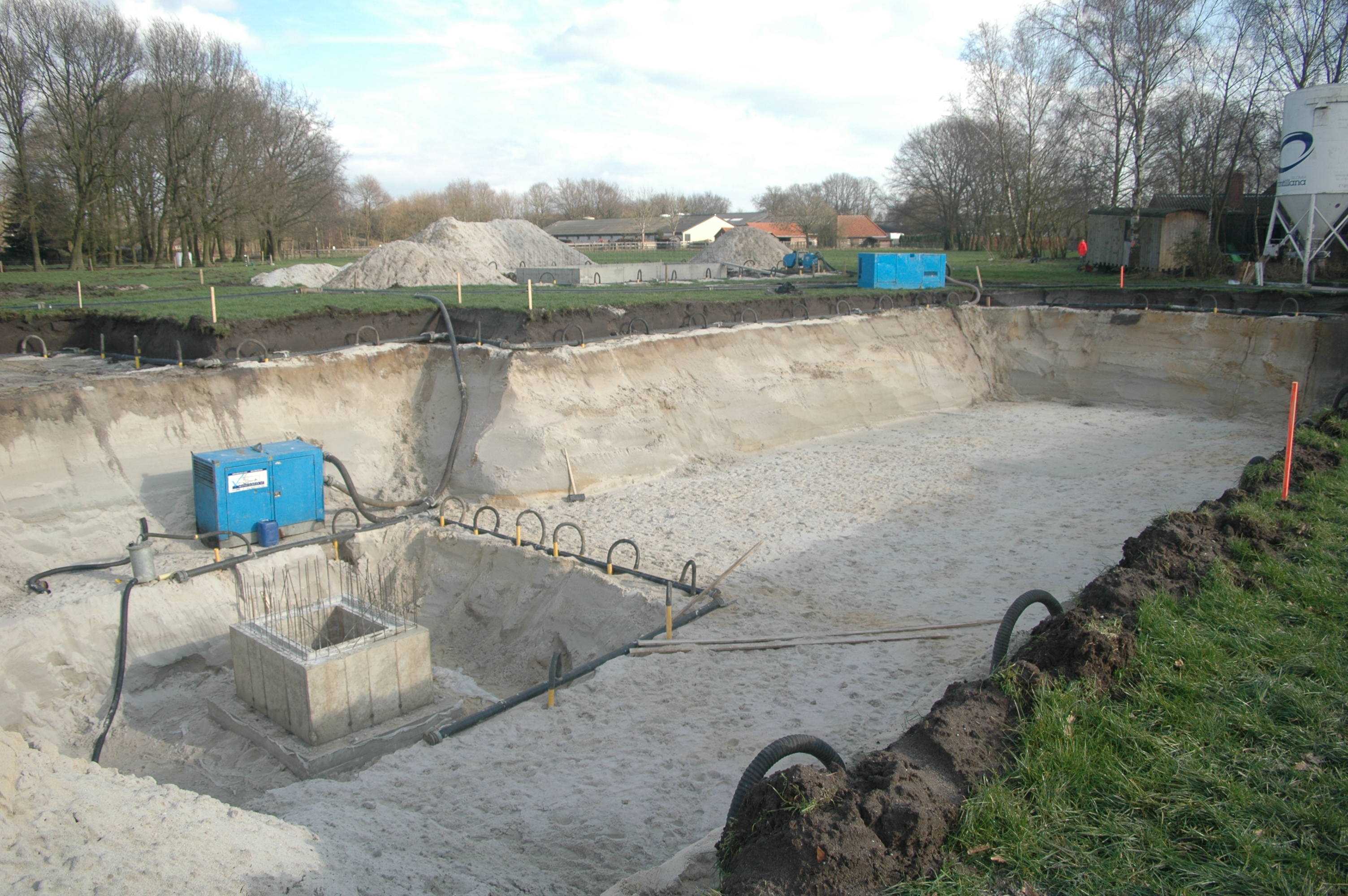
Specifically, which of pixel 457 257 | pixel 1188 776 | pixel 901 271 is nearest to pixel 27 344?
pixel 457 257

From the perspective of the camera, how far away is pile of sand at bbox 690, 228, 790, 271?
39.5m

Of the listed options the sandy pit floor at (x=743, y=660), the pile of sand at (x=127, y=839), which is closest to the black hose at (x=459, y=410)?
the sandy pit floor at (x=743, y=660)

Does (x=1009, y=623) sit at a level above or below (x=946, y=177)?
below

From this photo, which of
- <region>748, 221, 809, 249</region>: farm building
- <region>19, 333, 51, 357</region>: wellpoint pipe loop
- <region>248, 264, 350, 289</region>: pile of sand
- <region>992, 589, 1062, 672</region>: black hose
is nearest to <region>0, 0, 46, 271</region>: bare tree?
<region>248, 264, 350, 289</region>: pile of sand

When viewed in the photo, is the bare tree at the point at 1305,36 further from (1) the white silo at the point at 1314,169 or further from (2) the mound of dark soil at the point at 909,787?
(2) the mound of dark soil at the point at 909,787

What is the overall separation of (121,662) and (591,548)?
212 inches

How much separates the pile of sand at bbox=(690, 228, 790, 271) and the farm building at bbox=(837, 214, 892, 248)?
33911 millimetres

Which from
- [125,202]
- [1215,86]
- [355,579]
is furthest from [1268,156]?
[125,202]

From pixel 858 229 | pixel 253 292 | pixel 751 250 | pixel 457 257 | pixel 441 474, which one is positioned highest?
pixel 858 229

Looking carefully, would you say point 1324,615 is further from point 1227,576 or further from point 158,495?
point 158,495

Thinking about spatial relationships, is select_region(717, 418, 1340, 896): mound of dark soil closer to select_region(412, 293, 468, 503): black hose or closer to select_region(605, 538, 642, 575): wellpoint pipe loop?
select_region(605, 538, 642, 575): wellpoint pipe loop

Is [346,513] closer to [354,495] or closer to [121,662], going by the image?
[354,495]

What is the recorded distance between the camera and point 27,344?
48.8ft

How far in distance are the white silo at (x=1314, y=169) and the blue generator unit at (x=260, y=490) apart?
2416 centimetres
